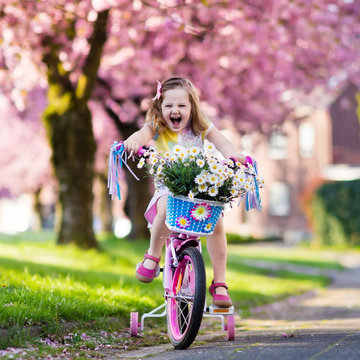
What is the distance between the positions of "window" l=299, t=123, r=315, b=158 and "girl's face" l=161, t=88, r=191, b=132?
95.1 ft

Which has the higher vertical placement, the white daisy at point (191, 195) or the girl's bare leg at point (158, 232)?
the white daisy at point (191, 195)

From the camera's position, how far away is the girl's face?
4945 millimetres

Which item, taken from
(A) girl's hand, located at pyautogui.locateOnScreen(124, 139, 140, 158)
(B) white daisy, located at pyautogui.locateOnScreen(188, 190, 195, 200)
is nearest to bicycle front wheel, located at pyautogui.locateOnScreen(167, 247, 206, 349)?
(B) white daisy, located at pyautogui.locateOnScreen(188, 190, 195, 200)

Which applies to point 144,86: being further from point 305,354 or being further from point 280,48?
point 305,354

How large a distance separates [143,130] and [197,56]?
8980mm

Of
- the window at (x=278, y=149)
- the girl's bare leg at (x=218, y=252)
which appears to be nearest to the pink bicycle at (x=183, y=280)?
the girl's bare leg at (x=218, y=252)

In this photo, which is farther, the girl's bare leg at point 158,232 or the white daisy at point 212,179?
the girl's bare leg at point 158,232

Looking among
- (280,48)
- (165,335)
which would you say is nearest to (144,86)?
(280,48)

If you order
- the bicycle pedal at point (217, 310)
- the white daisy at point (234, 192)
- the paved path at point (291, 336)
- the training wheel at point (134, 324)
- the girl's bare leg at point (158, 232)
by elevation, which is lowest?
the paved path at point (291, 336)

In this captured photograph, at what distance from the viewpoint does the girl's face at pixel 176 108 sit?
4.95 meters

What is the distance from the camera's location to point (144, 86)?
47.7ft

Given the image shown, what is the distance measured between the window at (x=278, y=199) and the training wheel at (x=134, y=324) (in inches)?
1176

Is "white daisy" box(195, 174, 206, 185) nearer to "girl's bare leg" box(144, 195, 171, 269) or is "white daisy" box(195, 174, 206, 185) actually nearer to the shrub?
"girl's bare leg" box(144, 195, 171, 269)

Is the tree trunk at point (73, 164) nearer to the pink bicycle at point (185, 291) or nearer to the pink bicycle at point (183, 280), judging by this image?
the pink bicycle at point (183, 280)
